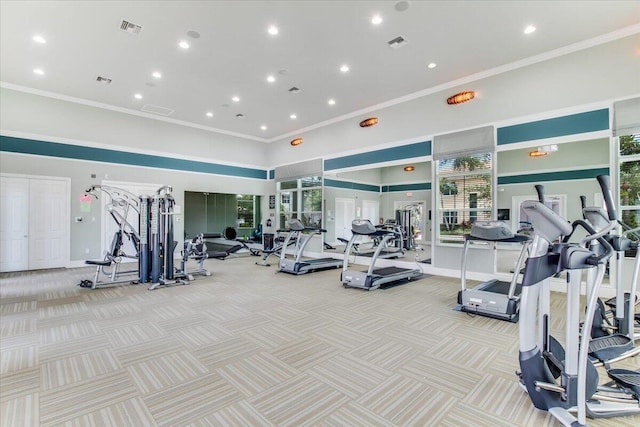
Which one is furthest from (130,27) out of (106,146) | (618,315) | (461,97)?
(618,315)

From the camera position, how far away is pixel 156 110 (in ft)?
28.6

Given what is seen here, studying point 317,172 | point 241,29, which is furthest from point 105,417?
point 317,172

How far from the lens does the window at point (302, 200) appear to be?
1007 cm

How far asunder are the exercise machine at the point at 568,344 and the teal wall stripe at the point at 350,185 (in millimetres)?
8386

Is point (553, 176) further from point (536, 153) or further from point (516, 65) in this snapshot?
point (516, 65)

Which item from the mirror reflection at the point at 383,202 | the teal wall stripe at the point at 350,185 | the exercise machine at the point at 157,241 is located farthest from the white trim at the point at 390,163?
the exercise machine at the point at 157,241

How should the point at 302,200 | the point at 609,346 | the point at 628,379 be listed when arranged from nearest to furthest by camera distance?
the point at 628,379
the point at 609,346
the point at 302,200

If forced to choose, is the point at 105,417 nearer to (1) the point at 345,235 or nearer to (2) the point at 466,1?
(2) the point at 466,1

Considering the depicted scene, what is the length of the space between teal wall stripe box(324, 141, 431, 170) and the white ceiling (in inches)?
51.0

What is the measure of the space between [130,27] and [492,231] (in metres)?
6.42

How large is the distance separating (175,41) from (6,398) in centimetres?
536

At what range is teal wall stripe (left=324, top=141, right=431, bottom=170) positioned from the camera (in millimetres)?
7352

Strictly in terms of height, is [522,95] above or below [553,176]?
above

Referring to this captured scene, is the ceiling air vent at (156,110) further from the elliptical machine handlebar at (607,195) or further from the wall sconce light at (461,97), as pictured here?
the elliptical machine handlebar at (607,195)
